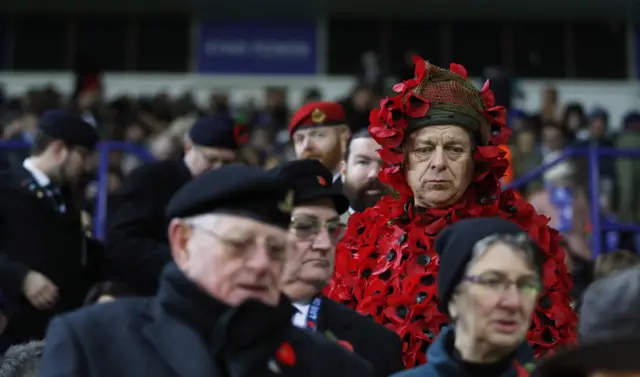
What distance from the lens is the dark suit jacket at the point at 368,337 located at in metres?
4.61

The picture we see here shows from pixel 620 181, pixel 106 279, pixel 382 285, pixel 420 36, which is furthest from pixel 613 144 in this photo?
pixel 420 36

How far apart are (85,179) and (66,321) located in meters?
7.24

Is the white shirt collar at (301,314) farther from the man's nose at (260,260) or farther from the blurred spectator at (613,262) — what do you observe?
the blurred spectator at (613,262)

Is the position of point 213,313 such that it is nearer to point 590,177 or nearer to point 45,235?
point 45,235

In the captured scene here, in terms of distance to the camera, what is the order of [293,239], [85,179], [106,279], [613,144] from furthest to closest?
[613,144], [85,179], [106,279], [293,239]

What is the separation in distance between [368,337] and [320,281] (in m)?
0.26

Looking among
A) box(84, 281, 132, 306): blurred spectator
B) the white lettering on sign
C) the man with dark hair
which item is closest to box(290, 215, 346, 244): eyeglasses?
the man with dark hair

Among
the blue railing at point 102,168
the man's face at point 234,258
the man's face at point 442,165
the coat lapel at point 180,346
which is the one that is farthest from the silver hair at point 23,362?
the blue railing at point 102,168

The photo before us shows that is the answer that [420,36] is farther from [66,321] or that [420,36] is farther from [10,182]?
[66,321]

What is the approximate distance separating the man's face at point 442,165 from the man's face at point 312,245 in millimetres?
659

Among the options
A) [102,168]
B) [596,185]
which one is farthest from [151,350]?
[102,168]

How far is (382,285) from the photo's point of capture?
17.3 feet

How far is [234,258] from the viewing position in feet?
11.6

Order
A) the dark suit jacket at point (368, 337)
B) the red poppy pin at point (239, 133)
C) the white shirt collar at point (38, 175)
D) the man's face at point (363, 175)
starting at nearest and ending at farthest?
the dark suit jacket at point (368, 337) < the man's face at point (363, 175) < the white shirt collar at point (38, 175) < the red poppy pin at point (239, 133)
